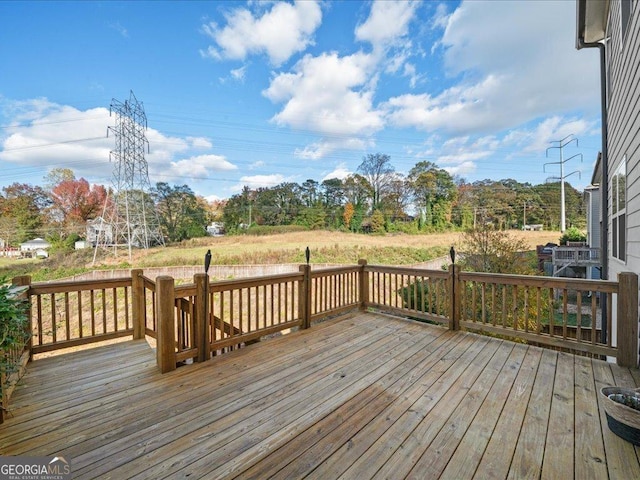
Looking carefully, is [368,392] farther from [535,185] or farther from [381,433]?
[535,185]

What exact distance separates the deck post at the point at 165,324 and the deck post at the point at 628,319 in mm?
4359

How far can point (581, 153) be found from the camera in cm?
2366

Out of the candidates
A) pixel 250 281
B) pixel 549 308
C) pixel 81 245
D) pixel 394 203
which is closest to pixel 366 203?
pixel 394 203

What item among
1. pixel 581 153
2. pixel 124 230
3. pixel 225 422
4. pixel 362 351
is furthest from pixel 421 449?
pixel 581 153

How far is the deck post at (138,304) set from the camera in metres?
3.54

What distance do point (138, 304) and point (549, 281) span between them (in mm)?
5002

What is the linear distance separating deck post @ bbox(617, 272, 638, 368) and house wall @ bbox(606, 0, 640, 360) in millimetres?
302

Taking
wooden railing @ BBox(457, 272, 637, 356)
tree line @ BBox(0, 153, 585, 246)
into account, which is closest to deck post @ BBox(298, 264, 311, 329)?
wooden railing @ BBox(457, 272, 637, 356)

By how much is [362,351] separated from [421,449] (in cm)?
157

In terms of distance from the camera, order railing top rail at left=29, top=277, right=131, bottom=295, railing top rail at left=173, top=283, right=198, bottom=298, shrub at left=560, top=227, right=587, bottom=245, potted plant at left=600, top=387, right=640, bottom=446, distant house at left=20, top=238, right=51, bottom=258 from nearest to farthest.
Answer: potted plant at left=600, top=387, right=640, bottom=446 → railing top rail at left=173, top=283, right=198, bottom=298 → railing top rail at left=29, top=277, right=131, bottom=295 → distant house at left=20, top=238, right=51, bottom=258 → shrub at left=560, top=227, right=587, bottom=245

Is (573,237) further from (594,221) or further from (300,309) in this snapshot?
(300,309)

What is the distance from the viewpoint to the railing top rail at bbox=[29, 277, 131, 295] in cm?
294

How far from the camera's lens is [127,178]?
1598cm

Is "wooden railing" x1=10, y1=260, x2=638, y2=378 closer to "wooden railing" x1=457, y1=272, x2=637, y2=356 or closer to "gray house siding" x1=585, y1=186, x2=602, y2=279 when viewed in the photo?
"wooden railing" x1=457, y1=272, x2=637, y2=356
